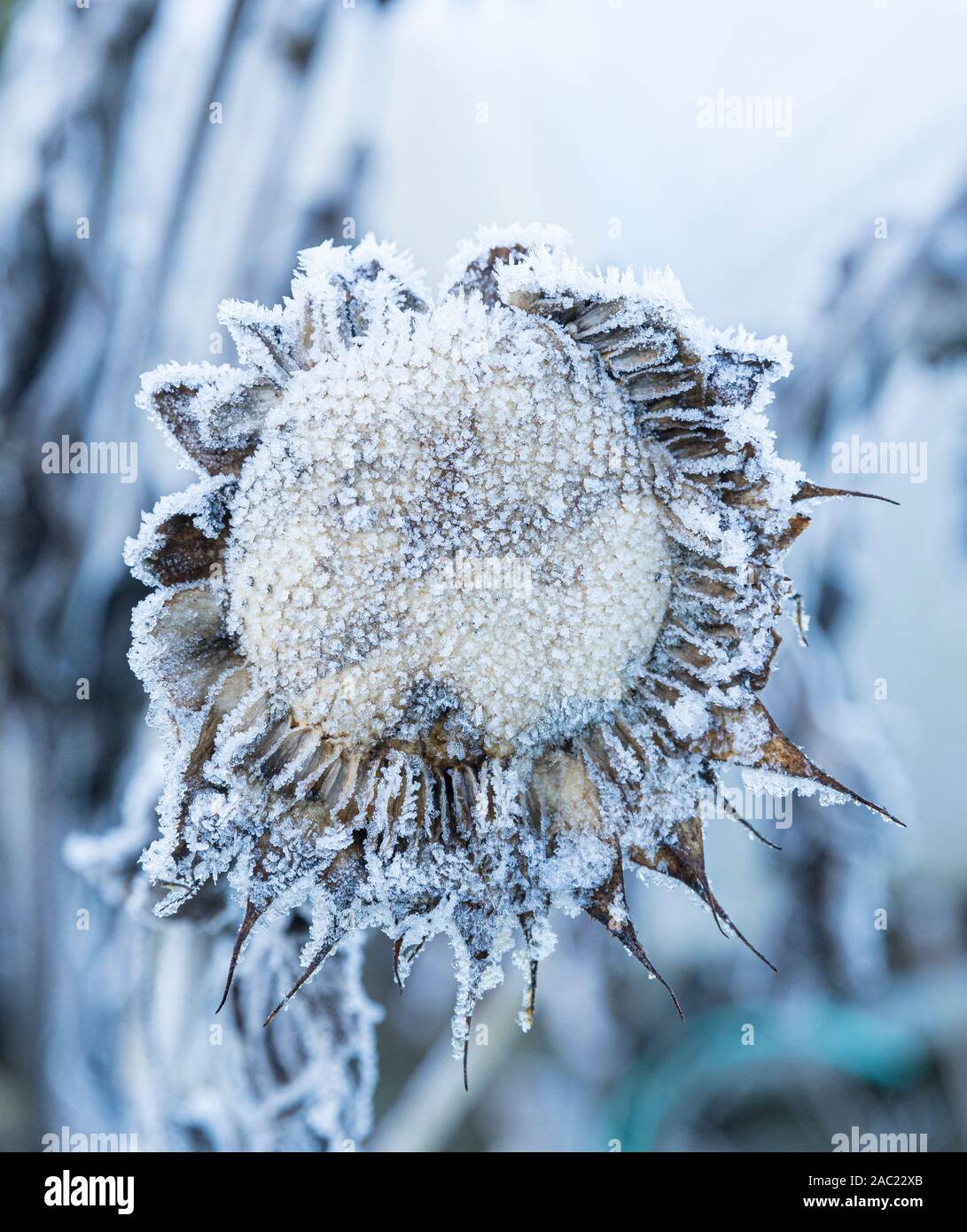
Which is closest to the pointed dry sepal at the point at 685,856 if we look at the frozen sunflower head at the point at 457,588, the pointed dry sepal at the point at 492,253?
the frozen sunflower head at the point at 457,588

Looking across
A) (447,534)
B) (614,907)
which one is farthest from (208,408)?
(614,907)

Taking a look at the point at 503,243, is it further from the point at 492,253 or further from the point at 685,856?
the point at 685,856

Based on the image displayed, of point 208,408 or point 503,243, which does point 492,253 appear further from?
point 208,408

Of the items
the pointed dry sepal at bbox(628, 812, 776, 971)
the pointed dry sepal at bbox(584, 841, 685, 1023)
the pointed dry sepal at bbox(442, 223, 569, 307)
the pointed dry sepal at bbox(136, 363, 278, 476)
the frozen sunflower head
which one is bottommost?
the pointed dry sepal at bbox(584, 841, 685, 1023)

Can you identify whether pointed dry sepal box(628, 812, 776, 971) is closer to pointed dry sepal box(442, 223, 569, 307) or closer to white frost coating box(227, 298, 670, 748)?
white frost coating box(227, 298, 670, 748)

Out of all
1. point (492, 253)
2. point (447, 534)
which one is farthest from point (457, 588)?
point (492, 253)

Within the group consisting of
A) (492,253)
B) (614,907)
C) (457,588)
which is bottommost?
(614,907)

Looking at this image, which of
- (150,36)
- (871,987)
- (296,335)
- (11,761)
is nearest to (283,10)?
(150,36)

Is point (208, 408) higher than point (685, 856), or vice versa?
point (208, 408)

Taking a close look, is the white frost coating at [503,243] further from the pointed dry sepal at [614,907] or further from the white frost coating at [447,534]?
the pointed dry sepal at [614,907]

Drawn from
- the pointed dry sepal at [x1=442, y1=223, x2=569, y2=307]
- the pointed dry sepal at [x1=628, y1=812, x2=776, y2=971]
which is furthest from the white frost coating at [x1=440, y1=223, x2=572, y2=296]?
the pointed dry sepal at [x1=628, y1=812, x2=776, y2=971]
